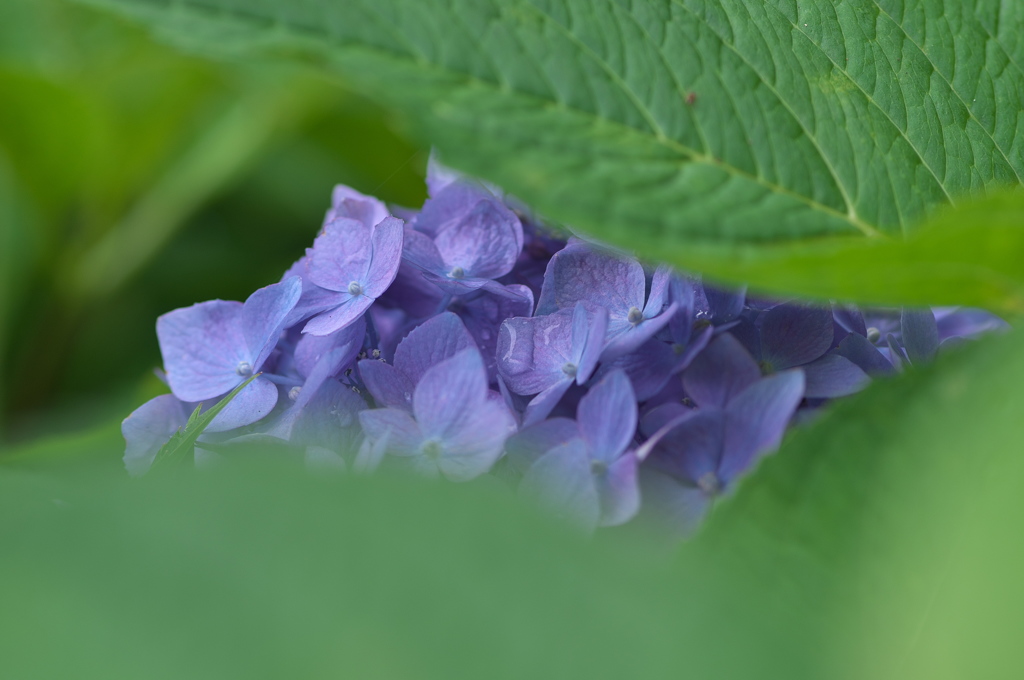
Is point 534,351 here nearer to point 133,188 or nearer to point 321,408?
point 321,408

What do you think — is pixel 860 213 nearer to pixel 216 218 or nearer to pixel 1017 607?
pixel 1017 607

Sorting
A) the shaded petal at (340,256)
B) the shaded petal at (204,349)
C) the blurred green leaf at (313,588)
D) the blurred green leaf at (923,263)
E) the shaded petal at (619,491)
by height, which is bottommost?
the shaded petal at (204,349)

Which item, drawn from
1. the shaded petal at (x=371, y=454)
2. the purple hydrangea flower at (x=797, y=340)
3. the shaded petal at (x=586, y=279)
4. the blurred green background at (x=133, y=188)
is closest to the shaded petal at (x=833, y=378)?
the purple hydrangea flower at (x=797, y=340)

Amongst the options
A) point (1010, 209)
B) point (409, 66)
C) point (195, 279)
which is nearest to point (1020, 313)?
point (1010, 209)

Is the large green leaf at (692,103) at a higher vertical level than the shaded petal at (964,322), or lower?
higher

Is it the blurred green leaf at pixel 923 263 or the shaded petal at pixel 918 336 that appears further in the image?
the shaded petal at pixel 918 336

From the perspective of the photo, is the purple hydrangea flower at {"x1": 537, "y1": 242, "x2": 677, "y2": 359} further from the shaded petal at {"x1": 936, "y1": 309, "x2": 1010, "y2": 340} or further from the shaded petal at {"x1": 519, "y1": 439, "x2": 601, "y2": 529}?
the shaded petal at {"x1": 936, "y1": 309, "x2": 1010, "y2": 340}

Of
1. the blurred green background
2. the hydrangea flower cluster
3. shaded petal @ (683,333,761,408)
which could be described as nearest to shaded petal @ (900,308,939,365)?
the hydrangea flower cluster

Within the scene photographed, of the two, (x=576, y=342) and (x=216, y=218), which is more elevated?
(x=576, y=342)

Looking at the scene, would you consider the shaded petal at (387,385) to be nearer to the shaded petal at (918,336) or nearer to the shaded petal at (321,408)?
the shaded petal at (321,408)
